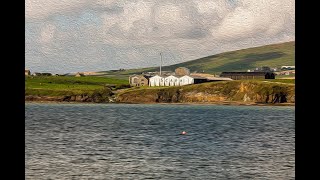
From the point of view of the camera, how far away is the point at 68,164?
41.6 meters

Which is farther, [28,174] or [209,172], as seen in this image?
[209,172]

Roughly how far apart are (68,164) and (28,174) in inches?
271

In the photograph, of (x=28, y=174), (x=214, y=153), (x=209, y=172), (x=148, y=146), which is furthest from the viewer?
(x=148, y=146)

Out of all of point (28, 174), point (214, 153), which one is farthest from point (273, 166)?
point (28, 174)

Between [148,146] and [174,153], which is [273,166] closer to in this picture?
[174,153]
